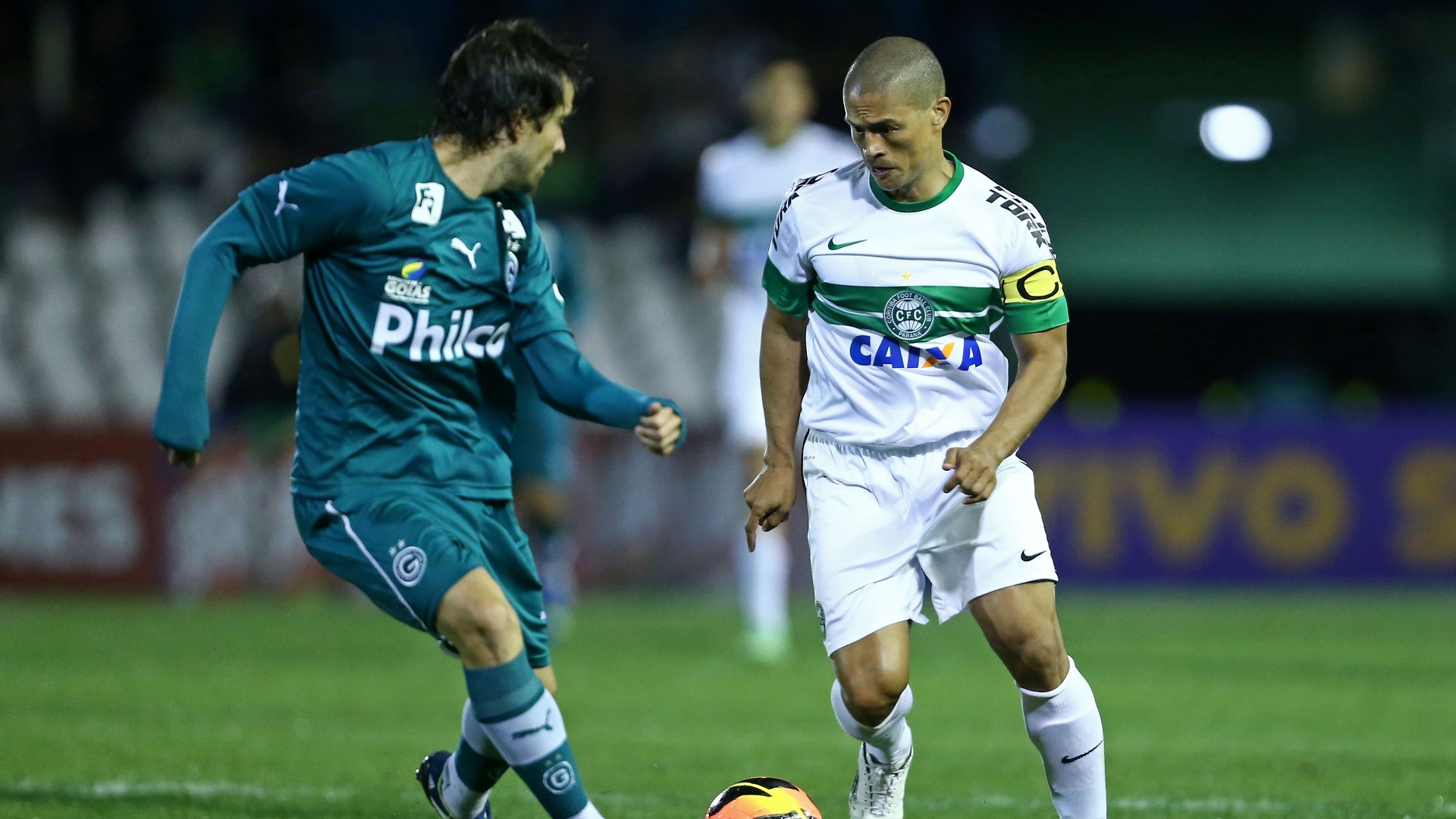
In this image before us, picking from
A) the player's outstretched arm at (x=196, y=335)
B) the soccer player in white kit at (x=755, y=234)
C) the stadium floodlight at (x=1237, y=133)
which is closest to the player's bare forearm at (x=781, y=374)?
the player's outstretched arm at (x=196, y=335)

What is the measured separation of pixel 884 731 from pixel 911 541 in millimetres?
555

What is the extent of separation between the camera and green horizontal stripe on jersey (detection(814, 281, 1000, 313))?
4945 millimetres

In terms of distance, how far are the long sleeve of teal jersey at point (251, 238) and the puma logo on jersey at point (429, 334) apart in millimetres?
241

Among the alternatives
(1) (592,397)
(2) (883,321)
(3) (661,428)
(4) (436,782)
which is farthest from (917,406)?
(4) (436,782)

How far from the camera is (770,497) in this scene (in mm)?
5059

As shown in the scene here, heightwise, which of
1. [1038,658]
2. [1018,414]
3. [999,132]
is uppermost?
[1018,414]

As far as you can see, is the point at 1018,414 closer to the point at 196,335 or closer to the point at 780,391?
the point at 780,391

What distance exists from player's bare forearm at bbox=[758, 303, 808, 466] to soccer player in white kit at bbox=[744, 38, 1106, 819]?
0.02m

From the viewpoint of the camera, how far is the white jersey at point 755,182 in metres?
10.0

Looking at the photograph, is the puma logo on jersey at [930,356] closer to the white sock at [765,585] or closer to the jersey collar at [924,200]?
the jersey collar at [924,200]

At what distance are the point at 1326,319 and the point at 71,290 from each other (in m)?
12.3

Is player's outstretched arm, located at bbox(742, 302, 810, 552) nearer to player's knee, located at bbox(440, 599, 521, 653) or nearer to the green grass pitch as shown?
player's knee, located at bbox(440, 599, 521, 653)

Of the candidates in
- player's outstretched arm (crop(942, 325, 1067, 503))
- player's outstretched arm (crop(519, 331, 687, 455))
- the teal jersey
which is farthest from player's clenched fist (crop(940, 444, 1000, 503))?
the teal jersey

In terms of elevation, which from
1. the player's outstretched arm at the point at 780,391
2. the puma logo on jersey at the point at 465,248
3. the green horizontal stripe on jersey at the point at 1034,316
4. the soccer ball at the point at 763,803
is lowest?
the soccer ball at the point at 763,803
